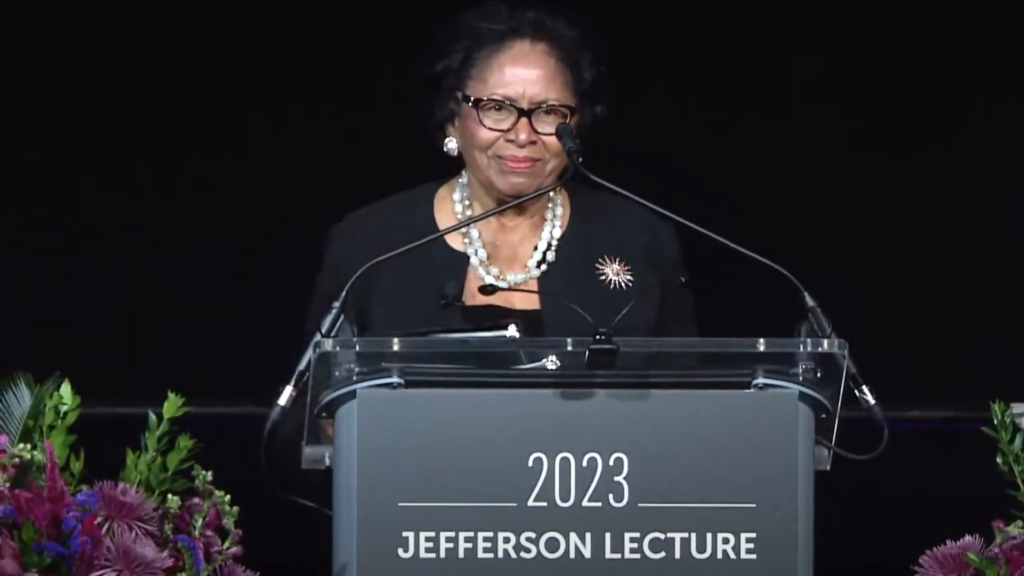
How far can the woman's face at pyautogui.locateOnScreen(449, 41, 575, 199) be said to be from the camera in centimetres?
262

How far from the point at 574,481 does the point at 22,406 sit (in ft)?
1.93

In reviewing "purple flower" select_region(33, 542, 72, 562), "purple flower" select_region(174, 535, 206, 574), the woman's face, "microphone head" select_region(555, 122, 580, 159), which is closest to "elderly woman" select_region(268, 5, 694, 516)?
the woman's face

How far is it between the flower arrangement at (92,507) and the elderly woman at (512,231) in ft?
2.22

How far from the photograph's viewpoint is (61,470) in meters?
1.79

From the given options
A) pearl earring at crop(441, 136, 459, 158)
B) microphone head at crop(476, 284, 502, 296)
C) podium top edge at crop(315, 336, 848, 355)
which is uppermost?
pearl earring at crop(441, 136, 459, 158)

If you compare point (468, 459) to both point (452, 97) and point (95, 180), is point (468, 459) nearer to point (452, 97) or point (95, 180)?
point (452, 97)

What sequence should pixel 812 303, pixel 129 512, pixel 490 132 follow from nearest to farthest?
pixel 129 512 < pixel 812 303 < pixel 490 132

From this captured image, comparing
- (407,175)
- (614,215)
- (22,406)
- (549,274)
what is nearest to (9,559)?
(22,406)

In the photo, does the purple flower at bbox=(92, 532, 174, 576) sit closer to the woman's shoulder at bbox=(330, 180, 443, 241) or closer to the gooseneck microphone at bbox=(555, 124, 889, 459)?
the gooseneck microphone at bbox=(555, 124, 889, 459)

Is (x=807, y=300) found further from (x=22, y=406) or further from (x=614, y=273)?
(x=22, y=406)

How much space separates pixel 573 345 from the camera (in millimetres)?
1834

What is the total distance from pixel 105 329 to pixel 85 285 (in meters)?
0.09

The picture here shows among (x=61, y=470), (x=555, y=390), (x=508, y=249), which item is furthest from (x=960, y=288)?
(x=61, y=470)

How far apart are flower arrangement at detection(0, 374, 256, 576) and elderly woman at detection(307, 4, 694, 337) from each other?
68 cm
